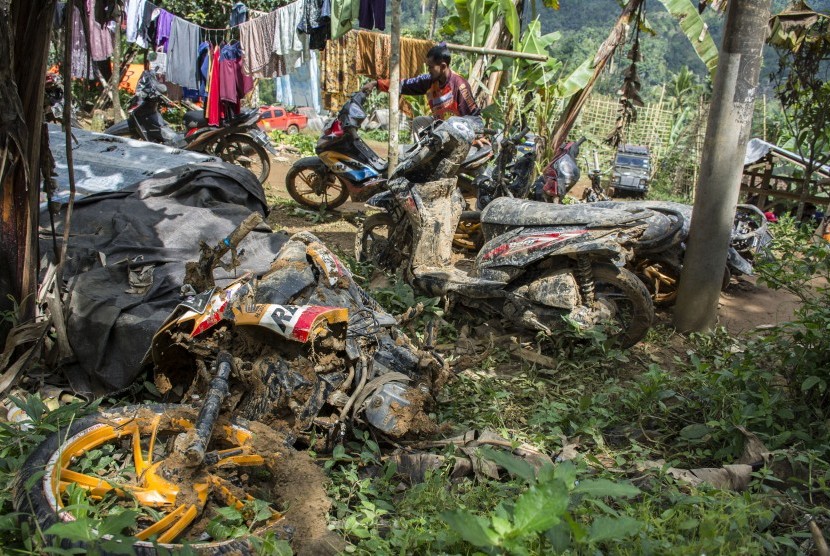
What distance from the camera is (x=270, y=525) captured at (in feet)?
8.08

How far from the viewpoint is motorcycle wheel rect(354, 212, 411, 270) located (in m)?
6.03

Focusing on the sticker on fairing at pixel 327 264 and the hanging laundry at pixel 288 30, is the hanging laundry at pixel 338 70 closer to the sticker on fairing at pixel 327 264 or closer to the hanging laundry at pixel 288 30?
the hanging laundry at pixel 288 30

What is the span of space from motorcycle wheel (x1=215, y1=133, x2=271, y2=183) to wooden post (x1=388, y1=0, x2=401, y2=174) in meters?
2.59

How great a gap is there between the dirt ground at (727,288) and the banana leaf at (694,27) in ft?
10.3

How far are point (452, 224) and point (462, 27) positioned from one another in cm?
629

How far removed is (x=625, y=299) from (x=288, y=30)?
7770mm

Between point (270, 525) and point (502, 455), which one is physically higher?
point (502, 455)

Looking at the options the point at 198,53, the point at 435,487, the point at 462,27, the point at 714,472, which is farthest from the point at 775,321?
the point at 198,53

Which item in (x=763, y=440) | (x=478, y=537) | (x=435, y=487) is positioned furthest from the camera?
(x=763, y=440)

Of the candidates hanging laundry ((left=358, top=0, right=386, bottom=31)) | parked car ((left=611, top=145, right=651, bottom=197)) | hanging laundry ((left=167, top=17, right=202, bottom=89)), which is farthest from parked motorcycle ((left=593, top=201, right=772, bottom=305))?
hanging laundry ((left=167, top=17, right=202, bottom=89))

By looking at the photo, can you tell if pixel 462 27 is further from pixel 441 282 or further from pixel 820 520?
pixel 820 520

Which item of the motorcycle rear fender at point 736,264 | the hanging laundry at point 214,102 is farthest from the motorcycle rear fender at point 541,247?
the hanging laundry at point 214,102

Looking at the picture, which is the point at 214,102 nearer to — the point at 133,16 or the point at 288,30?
the point at 288,30

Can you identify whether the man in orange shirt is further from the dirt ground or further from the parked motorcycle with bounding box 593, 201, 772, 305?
the parked motorcycle with bounding box 593, 201, 772, 305
